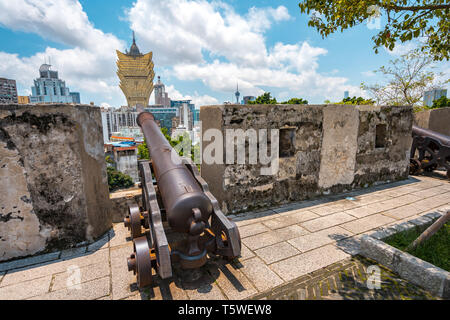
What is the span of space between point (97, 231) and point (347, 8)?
16.1ft

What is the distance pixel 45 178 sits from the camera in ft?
10.5

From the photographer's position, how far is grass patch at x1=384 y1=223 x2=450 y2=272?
2828 mm

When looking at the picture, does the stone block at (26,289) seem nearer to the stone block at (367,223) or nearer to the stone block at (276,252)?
the stone block at (276,252)

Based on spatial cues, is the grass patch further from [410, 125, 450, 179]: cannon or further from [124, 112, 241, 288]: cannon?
[410, 125, 450, 179]: cannon

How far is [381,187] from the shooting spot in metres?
6.33

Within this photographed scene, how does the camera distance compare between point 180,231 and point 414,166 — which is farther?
point 414,166

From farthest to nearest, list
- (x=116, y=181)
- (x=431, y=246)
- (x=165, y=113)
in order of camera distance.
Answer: (x=165, y=113)
(x=116, y=181)
(x=431, y=246)

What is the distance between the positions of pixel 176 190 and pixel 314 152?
3.65 meters

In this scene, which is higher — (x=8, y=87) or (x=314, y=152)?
(x=8, y=87)

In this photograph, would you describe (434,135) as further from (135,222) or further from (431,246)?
(135,222)

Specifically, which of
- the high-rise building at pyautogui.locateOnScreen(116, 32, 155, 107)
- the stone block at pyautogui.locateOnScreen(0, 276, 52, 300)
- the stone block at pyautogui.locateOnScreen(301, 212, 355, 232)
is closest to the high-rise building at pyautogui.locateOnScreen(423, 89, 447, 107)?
the stone block at pyautogui.locateOnScreen(301, 212, 355, 232)

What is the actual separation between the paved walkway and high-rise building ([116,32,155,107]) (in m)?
125

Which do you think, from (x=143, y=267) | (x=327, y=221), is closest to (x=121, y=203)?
(x=143, y=267)

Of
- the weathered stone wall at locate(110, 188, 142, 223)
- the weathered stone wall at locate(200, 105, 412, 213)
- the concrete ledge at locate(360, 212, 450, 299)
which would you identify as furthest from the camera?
the weathered stone wall at locate(200, 105, 412, 213)
